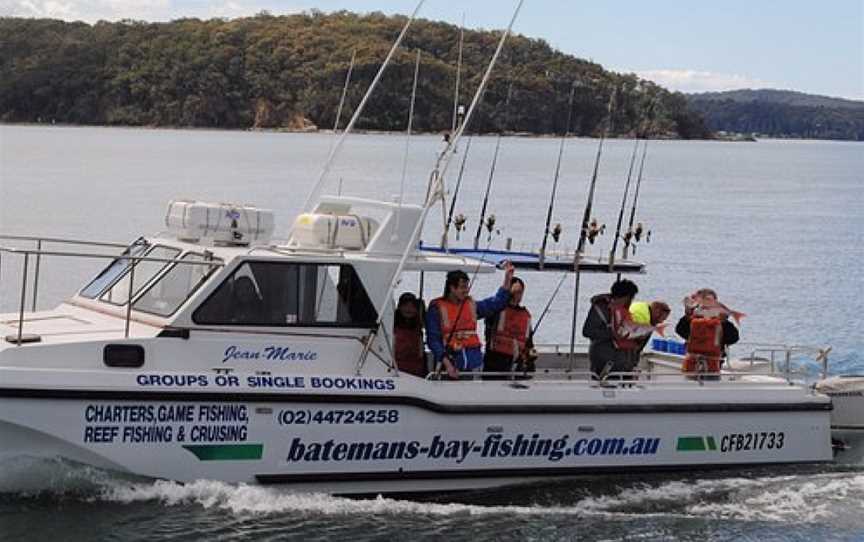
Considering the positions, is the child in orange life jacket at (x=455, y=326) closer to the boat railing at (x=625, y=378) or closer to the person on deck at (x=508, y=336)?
the boat railing at (x=625, y=378)

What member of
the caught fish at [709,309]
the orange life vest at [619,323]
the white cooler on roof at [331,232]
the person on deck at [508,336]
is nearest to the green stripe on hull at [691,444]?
the orange life vest at [619,323]

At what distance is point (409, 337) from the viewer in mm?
12094

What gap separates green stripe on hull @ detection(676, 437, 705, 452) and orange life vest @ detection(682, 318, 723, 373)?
0.84 meters

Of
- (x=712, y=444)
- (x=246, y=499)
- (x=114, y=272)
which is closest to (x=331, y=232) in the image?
(x=114, y=272)

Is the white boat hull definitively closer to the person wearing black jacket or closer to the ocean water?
the ocean water

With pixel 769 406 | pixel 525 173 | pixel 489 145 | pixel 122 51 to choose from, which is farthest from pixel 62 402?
pixel 489 145

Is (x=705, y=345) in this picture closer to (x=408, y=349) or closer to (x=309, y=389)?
(x=408, y=349)

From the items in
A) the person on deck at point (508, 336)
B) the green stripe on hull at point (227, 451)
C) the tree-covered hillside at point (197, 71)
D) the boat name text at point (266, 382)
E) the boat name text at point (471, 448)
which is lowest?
the green stripe on hull at point (227, 451)

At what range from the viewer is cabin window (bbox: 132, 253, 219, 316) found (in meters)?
11.5

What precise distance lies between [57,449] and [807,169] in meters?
120

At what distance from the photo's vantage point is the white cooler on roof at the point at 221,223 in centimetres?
1207

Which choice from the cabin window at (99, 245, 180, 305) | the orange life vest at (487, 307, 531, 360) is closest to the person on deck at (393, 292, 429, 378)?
the orange life vest at (487, 307, 531, 360)

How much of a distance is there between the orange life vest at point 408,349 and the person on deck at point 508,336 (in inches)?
27.6

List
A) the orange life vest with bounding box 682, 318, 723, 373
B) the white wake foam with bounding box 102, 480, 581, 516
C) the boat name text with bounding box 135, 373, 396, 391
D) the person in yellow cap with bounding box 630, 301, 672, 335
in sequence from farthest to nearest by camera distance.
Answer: the orange life vest with bounding box 682, 318, 723, 373, the person in yellow cap with bounding box 630, 301, 672, 335, the white wake foam with bounding box 102, 480, 581, 516, the boat name text with bounding box 135, 373, 396, 391
